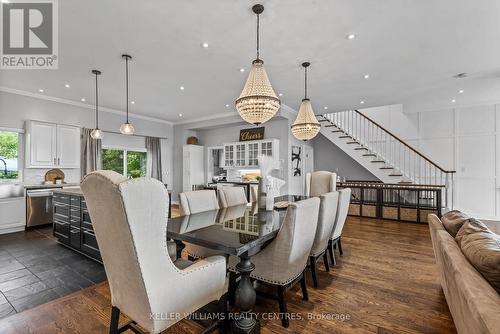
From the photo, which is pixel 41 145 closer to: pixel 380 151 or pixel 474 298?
pixel 474 298

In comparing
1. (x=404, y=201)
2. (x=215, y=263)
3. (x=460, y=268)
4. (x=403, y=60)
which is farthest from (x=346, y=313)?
(x=404, y=201)

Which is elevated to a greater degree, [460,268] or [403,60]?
[403,60]

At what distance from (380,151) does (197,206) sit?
621cm

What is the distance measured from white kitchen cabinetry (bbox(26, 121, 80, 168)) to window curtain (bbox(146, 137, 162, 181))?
206cm

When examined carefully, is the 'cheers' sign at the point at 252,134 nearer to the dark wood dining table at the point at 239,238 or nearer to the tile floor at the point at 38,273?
the dark wood dining table at the point at 239,238

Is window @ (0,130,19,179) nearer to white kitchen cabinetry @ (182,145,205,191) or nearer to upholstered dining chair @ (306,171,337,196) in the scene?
white kitchen cabinetry @ (182,145,205,191)

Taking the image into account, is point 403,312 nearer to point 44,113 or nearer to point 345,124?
point 345,124

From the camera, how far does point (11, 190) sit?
4590 millimetres

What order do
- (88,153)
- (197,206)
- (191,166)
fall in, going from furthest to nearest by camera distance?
(191,166), (88,153), (197,206)

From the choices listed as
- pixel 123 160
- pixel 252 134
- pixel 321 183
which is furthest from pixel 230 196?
pixel 123 160

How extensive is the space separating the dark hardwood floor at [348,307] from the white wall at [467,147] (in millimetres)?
4494

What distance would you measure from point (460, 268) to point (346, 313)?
3.57ft

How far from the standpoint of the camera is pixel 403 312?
203 cm

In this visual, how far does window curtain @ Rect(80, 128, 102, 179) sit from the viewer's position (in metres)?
5.91
